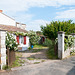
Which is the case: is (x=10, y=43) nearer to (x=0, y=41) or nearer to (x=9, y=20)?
(x=0, y=41)

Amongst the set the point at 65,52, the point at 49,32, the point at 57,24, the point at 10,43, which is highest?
the point at 57,24

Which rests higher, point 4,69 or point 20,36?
point 20,36

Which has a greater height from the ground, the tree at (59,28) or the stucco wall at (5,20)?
the stucco wall at (5,20)

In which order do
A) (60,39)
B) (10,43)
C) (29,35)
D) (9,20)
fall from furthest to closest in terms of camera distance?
1. (9,20)
2. (29,35)
3. (60,39)
4. (10,43)

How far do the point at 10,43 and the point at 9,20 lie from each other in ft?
53.9

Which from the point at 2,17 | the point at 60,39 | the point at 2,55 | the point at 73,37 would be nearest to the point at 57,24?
the point at 73,37

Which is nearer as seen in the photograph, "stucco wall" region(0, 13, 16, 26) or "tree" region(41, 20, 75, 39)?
"tree" region(41, 20, 75, 39)

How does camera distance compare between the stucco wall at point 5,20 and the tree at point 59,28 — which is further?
the stucco wall at point 5,20

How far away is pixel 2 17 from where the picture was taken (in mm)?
20047

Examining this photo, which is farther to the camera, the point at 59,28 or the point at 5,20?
the point at 5,20

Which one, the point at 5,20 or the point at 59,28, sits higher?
the point at 5,20

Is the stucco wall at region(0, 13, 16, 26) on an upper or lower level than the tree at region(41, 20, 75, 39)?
upper

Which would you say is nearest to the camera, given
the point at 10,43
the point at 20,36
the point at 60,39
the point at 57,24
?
the point at 10,43

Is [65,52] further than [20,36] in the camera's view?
No
